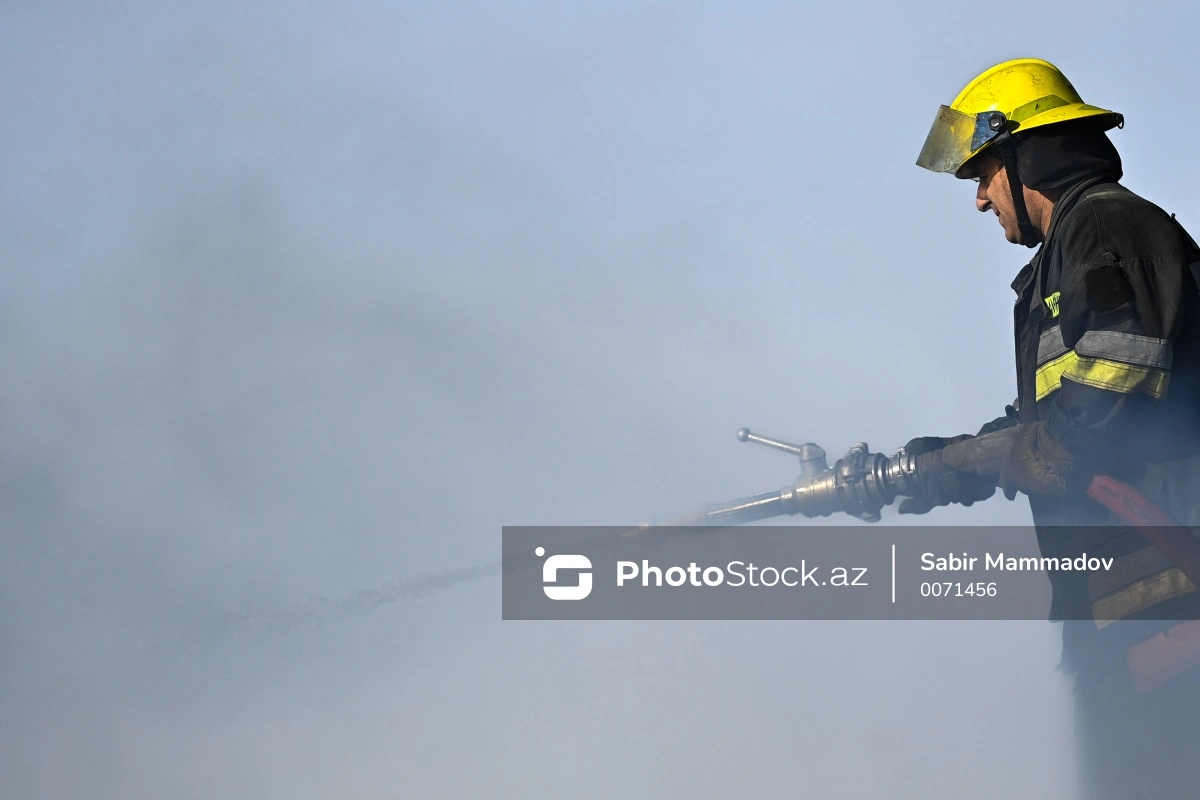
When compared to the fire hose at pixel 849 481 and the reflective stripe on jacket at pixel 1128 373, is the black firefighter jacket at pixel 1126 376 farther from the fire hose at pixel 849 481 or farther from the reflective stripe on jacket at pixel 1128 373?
the fire hose at pixel 849 481

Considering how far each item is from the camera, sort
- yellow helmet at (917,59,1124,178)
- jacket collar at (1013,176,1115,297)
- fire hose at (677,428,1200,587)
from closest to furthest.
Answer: jacket collar at (1013,176,1115,297) < yellow helmet at (917,59,1124,178) < fire hose at (677,428,1200,587)

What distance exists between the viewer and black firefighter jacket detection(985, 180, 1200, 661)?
179 inches

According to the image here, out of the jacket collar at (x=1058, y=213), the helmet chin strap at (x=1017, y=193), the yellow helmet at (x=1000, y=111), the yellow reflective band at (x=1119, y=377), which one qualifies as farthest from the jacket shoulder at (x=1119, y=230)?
the yellow helmet at (x=1000, y=111)

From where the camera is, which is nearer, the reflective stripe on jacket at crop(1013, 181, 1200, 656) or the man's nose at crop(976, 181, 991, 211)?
the reflective stripe on jacket at crop(1013, 181, 1200, 656)

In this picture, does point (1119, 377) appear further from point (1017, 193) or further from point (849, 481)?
point (849, 481)

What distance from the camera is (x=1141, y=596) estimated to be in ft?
15.4

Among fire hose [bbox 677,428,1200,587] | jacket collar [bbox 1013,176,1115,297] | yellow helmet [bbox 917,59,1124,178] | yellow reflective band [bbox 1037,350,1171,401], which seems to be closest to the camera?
yellow reflective band [bbox 1037,350,1171,401]

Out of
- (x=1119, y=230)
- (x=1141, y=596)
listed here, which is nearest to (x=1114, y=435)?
(x=1141, y=596)

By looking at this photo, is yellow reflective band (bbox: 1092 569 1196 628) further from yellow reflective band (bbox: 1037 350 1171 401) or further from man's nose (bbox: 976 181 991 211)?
man's nose (bbox: 976 181 991 211)

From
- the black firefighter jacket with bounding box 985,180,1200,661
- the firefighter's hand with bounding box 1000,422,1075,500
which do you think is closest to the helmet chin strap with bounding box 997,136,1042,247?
the black firefighter jacket with bounding box 985,180,1200,661

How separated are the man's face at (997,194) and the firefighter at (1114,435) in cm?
17

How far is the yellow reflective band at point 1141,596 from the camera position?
15.0 feet

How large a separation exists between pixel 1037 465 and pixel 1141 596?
618 mm

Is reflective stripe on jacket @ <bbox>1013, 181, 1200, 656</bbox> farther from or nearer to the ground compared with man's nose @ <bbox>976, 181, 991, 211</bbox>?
nearer to the ground
